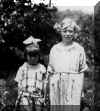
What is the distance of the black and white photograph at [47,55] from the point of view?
203 inches

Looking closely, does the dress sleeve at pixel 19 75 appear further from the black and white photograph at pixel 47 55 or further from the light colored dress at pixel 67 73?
the light colored dress at pixel 67 73

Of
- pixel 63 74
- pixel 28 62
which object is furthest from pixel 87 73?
pixel 28 62

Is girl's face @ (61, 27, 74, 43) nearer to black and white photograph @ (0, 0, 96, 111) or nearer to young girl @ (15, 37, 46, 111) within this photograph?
black and white photograph @ (0, 0, 96, 111)

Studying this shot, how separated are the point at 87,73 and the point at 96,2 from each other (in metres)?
0.66

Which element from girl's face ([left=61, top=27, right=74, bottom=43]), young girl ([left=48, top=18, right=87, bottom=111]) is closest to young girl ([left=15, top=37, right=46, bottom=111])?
young girl ([left=48, top=18, right=87, bottom=111])

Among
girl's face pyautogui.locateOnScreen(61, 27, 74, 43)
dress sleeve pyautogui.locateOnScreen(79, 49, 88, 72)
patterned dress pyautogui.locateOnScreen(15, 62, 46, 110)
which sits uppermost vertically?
girl's face pyautogui.locateOnScreen(61, 27, 74, 43)

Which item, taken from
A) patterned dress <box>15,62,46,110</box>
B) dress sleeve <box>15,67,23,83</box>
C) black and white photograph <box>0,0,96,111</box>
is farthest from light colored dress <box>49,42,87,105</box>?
dress sleeve <box>15,67,23,83</box>

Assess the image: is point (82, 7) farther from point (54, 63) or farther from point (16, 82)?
point (16, 82)

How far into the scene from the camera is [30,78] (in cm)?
513

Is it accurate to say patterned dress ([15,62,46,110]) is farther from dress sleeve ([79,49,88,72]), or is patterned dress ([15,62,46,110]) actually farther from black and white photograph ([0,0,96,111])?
dress sleeve ([79,49,88,72])

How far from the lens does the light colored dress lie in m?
5.15

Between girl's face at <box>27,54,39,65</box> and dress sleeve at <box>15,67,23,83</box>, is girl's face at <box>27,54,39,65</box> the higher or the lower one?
the higher one

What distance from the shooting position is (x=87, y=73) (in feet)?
17.1

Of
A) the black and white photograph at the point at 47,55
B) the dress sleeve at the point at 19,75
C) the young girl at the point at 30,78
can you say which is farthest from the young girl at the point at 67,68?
the dress sleeve at the point at 19,75
